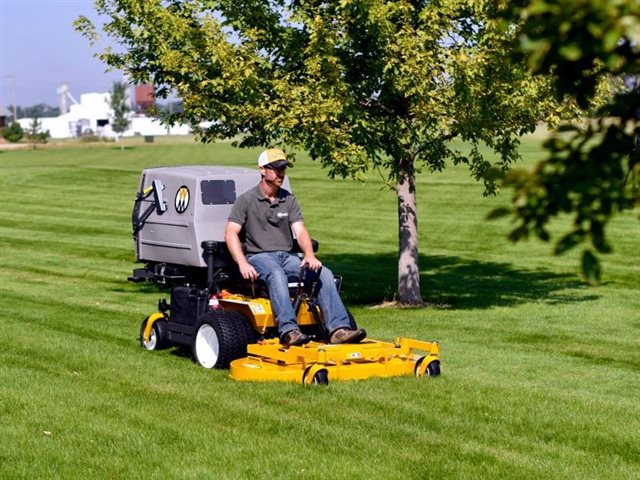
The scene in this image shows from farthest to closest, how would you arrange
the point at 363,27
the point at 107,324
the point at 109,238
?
1. the point at 109,238
2. the point at 363,27
3. the point at 107,324

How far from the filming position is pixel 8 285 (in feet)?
67.0

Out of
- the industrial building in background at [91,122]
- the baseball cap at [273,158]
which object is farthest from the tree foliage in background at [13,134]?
the baseball cap at [273,158]

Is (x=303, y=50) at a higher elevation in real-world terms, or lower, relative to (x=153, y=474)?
higher

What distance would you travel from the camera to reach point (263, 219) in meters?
11.6

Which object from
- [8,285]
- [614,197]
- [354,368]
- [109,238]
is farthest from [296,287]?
[109,238]

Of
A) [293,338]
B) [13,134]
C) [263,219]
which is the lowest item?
[293,338]

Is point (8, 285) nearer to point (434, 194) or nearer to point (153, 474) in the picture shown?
point (153, 474)

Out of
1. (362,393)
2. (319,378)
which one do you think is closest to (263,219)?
(319,378)

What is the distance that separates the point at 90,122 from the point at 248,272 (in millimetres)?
159536

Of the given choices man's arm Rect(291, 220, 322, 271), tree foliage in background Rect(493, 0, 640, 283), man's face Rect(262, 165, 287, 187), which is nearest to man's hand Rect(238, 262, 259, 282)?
man's arm Rect(291, 220, 322, 271)

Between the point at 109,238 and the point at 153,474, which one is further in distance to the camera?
the point at 109,238

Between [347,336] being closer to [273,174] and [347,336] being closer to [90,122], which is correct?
[273,174]

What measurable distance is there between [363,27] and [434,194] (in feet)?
74.2

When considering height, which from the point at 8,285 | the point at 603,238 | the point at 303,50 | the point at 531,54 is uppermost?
the point at 303,50
